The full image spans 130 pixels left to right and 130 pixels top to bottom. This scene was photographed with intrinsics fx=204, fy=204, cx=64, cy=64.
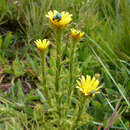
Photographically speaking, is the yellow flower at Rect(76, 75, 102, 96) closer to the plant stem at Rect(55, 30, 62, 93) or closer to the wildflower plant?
the wildflower plant

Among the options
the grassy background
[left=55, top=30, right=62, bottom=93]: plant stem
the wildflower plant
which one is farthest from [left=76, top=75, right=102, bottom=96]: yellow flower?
the grassy background

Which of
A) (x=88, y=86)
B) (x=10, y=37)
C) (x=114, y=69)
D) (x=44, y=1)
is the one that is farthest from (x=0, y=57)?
(x=88, y=86)

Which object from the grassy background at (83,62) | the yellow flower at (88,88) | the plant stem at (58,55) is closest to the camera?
the yellow flower at (88,88)

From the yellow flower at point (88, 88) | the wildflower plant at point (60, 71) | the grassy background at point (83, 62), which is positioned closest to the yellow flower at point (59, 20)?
the wildflower plant at point (60, 71)

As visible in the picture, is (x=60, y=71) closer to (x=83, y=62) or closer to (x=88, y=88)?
(x=88, y=88)

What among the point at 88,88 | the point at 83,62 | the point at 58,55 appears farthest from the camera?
the point at 83,62

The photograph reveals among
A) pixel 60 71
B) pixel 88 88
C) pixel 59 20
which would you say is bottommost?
pixel 88 88

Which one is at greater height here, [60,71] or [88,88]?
[60,71]

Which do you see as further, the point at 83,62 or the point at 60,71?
the point at 83,62

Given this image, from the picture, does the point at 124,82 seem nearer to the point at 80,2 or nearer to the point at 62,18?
the point at 80,2

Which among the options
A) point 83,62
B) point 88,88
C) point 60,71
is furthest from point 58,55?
point 83,62

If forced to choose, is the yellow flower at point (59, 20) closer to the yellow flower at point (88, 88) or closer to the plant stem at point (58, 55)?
the plant stem at point (58, 55)
